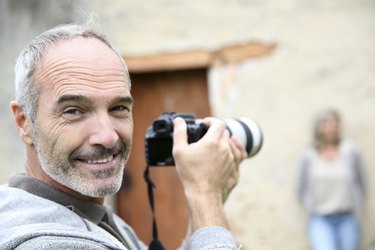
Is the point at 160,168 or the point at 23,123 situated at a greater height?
the point at 23,123

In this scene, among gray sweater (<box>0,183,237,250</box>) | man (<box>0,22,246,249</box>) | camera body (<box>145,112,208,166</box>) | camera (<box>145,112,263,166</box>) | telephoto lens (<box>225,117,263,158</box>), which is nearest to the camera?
gray sweater (<box>0,183,237,250</box>)

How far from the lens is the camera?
204cm

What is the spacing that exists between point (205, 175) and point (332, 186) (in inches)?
157

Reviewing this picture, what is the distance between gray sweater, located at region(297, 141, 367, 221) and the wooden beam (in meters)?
0.91

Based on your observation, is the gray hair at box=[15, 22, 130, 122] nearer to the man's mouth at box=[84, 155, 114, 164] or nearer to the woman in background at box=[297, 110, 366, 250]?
the man's mouth at box=[84, 155, 114, 164]

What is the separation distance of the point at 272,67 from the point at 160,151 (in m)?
3.71

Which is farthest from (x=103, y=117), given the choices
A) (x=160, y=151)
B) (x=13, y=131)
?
(x=13, y=131)

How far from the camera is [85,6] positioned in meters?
5.78

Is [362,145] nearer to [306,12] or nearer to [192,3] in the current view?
[306,12]

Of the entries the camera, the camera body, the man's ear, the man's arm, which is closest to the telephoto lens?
the camera

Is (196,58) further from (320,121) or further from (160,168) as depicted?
(320,121)

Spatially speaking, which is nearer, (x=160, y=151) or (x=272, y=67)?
(x=160, y=151)

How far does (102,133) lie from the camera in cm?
180

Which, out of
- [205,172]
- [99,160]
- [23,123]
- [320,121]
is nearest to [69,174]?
[99,160]
